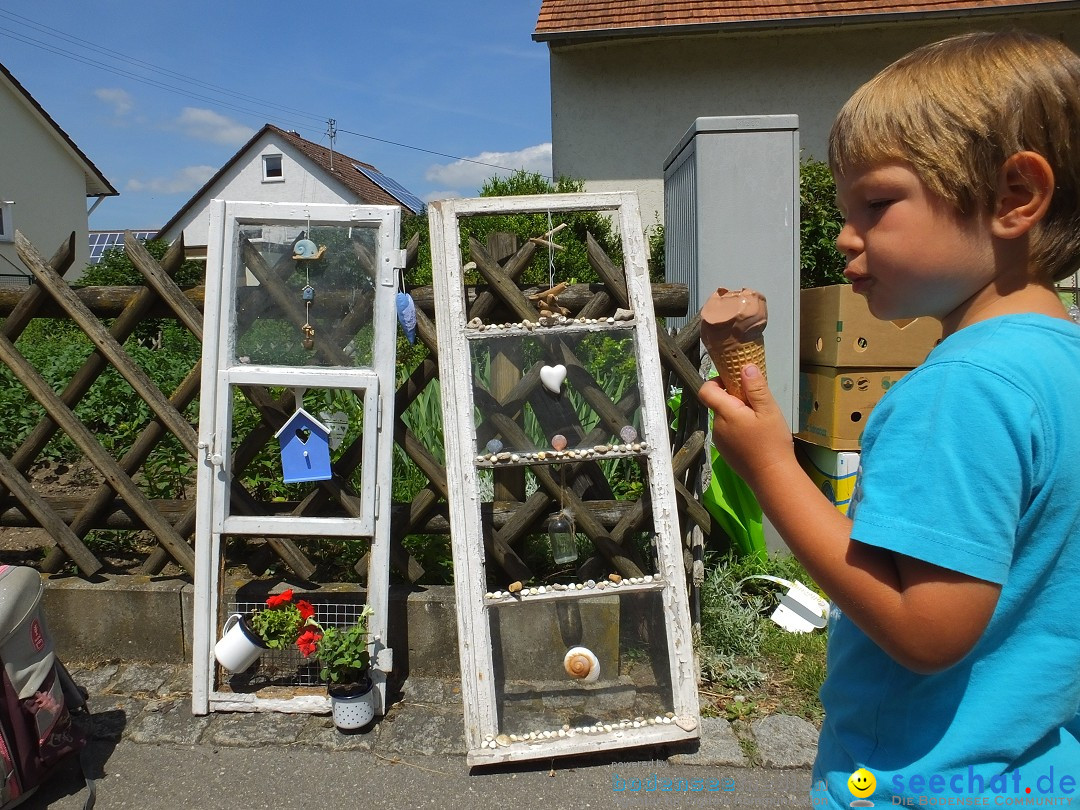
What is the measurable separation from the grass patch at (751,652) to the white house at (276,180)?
23.9m

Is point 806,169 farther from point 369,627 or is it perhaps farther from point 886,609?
point 886,609

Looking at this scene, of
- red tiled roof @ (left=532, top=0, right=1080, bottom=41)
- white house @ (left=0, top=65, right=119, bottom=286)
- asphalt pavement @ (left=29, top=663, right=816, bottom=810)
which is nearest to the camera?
asphalt pavement @ (left=29, top=663, right=816, bottom=810)

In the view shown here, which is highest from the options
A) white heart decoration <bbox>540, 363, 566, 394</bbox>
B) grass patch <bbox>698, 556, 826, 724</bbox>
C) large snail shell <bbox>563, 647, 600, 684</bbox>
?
white heart decoration <bbox>540, 363, 566, 394</bbox>

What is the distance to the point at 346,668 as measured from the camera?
2650 mm

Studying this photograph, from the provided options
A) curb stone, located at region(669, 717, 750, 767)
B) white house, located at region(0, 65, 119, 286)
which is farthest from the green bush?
white house, located at region(0, 65, 119, 286)

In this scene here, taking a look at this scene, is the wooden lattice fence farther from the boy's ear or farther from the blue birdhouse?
the boy's ear

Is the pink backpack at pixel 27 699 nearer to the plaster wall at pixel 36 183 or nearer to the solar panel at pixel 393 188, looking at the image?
the solar panel at pixel 393 188

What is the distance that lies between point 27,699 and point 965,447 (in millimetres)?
2567

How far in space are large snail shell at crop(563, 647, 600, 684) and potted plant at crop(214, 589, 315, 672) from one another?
981mm

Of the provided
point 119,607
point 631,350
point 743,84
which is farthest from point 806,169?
point 119,607

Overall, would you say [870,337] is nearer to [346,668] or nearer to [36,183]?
[346,668]

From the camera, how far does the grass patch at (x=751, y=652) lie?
2721 mm

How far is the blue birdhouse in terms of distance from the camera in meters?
2.71

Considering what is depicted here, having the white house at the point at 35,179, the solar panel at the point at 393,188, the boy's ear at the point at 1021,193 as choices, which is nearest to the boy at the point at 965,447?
the boy's ear at the point at 1021,193
